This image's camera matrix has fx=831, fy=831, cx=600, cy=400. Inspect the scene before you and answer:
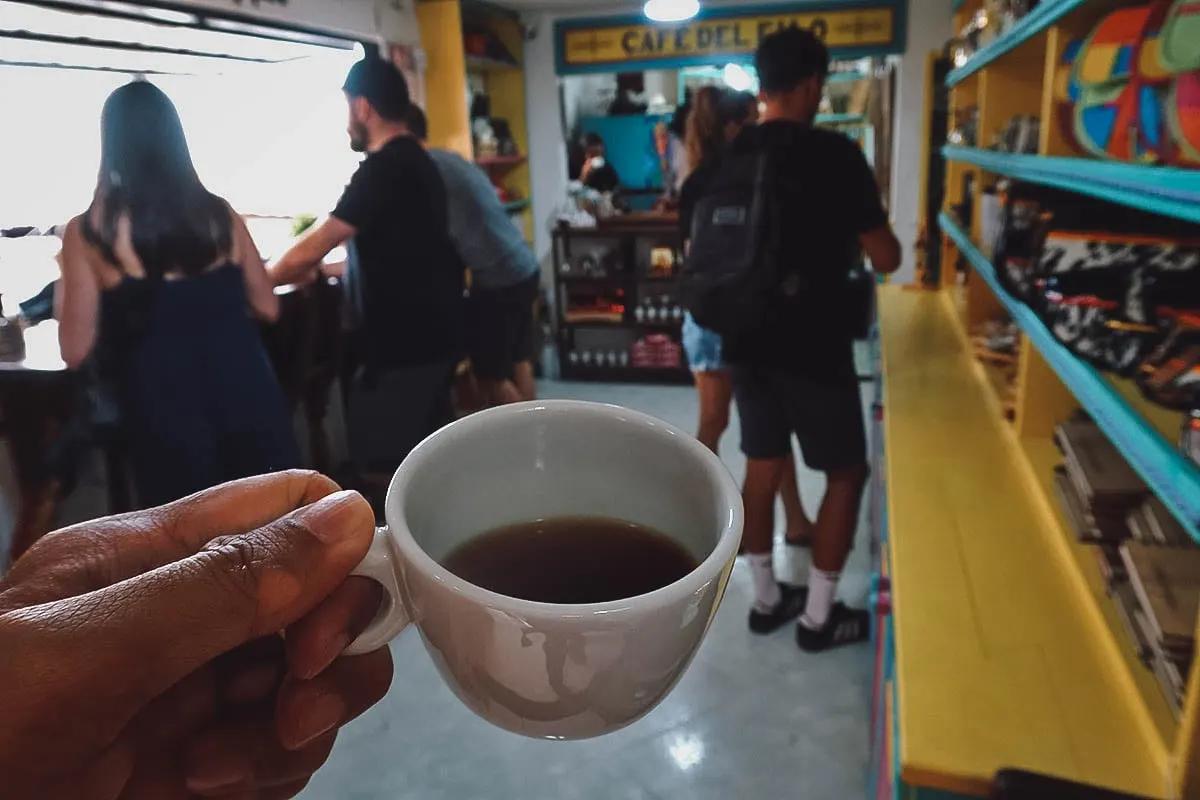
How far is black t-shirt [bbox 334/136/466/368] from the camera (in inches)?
91.9

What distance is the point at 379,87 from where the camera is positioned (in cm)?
233

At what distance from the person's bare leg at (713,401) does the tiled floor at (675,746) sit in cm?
77

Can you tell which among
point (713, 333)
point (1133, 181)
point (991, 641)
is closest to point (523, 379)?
point (713, 333)

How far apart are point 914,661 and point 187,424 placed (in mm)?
1761

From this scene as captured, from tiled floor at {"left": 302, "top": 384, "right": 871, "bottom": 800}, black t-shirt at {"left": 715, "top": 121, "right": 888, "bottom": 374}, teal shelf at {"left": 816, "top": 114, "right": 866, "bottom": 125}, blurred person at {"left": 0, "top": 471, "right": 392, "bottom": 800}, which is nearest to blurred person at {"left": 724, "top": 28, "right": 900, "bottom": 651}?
black t-shirt at {"left": 715, "top": 121, "right": 888, "bottom": 374}

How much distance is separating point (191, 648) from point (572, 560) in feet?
0.77

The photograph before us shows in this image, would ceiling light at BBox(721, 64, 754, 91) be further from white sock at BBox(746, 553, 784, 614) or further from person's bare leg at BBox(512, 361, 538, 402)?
white sock at BBox(746, 553, 784, 614)

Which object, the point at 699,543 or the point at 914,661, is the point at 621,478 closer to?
the point at 699,543

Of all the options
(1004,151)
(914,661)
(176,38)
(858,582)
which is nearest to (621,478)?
(914,661)

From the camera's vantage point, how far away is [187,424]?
6.76 ft

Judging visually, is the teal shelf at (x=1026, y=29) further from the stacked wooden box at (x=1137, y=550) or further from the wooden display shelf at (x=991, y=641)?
the wooden display shelf at (x=991, y=641)

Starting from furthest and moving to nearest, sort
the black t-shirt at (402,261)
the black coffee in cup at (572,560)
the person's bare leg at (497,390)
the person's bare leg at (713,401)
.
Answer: the person's bare leg at (497,390) → the person's bare leg at (713,401) → the black t-shirt at (402,261) → the black coffee in cup at (572,560)

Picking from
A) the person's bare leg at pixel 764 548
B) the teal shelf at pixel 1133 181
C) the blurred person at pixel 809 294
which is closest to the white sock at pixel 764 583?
the person's bare leg at pixel 764 548

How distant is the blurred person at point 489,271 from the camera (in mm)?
2645
